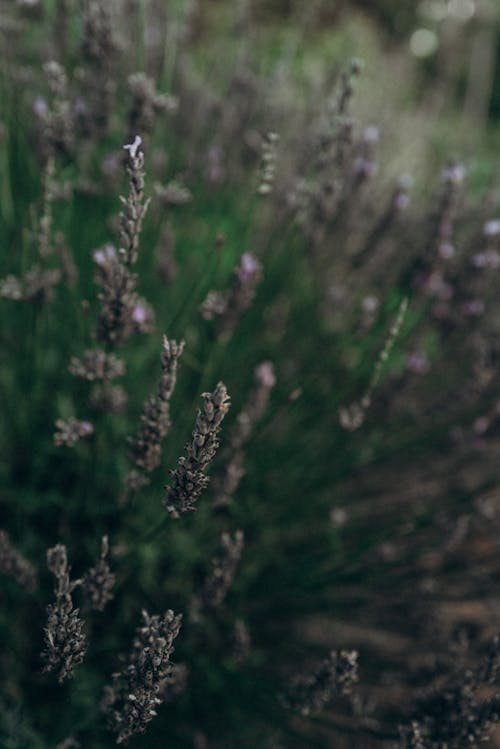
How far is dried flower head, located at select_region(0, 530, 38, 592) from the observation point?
3.64 feet

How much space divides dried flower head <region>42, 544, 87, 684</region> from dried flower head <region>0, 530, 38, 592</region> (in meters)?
0.25

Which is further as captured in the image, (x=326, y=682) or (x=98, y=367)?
(x=98, y=367)

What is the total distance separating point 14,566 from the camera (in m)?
1.14

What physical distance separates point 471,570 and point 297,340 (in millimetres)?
958

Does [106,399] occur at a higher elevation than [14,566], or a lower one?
higher

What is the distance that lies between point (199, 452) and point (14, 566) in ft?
1.80

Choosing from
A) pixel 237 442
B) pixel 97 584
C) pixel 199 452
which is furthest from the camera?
pixel 237 442

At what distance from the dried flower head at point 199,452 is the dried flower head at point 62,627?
7.2 inches

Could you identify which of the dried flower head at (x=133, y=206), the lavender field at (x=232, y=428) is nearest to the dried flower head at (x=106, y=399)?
the lavender field at (x=232, y=428)

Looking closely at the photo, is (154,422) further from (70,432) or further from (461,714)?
(461,714)

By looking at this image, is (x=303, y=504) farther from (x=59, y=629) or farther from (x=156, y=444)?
(x=59, y=629)

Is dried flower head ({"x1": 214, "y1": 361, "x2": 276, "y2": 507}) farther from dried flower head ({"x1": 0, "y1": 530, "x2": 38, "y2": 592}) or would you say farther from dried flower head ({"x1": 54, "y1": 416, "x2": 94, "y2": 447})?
dried flower head ({"x1": 0, "y1": 530, "x2": 38, "y2": 592})

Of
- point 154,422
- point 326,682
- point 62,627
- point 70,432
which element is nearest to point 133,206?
point 154,422

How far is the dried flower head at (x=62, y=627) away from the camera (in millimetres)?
869
